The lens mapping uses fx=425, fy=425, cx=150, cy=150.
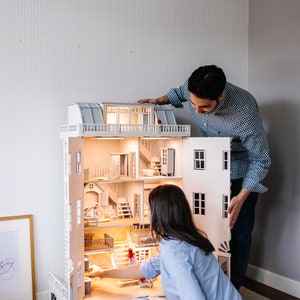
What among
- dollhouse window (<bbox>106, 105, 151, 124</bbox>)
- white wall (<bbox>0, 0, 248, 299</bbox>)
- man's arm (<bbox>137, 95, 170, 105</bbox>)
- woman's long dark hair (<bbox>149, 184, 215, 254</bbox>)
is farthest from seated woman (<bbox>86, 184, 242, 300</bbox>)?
white wall (<bbox>0, 0, 248, 299</bbox>)

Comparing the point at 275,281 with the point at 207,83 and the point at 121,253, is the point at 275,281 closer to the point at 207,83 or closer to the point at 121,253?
the point at 121,253

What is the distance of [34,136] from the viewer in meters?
2.19

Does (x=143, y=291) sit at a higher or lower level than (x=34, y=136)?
lower

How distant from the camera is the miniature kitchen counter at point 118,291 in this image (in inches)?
77.3

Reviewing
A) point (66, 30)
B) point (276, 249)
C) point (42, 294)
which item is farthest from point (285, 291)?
point (66, 30)

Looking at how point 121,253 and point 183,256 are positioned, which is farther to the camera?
point 121,253

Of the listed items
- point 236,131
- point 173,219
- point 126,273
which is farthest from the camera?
point 236,131

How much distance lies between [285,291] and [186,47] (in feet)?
5.18

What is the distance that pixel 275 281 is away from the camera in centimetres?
260

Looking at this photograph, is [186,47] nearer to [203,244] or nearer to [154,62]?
[154,62]

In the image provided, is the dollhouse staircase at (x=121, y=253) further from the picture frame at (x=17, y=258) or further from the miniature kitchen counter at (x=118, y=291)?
the picture frame at (x=17, y=258)

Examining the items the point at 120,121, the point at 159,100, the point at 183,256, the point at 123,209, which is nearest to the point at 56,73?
the point at 120,121

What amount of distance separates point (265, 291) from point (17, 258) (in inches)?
57.7

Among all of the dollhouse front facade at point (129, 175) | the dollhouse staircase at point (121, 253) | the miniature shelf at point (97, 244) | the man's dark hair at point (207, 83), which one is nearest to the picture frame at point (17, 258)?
the dollhouse front facade at point (129, 175)
